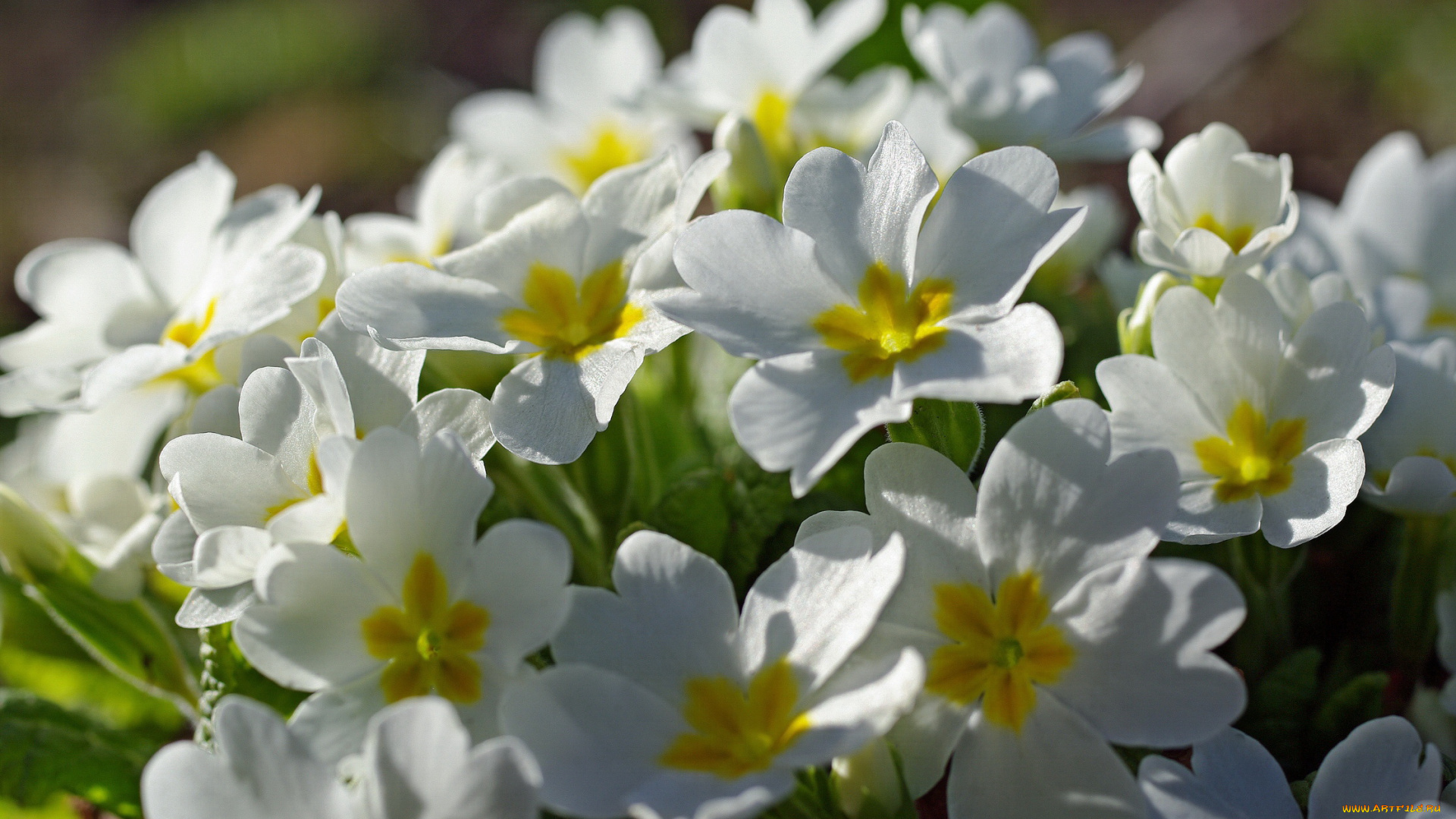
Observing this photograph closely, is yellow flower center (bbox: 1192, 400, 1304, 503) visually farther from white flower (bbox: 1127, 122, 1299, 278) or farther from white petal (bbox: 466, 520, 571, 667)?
white petal (bbox: 466, 520, 571, 667)

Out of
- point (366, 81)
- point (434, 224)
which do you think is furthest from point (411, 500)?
point (366, 81)

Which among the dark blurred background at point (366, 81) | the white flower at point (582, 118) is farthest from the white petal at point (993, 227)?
the dark blurred background at point (366, 81)

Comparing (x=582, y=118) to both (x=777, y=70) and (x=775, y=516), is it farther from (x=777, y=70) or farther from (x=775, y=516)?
(x=775, y=516)

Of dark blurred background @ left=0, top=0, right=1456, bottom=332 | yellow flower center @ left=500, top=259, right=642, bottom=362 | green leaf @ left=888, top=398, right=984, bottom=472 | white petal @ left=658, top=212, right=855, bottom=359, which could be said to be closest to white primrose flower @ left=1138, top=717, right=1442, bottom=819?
green leaf @ left=888, top=398, right=984, bottom=472

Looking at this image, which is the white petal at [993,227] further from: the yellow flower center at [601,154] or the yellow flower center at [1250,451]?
the yellow flower center at [601,154]

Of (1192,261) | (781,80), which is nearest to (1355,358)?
(1192,261)
